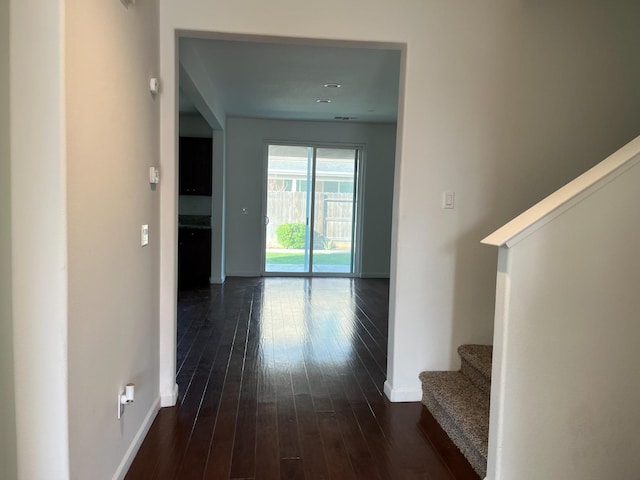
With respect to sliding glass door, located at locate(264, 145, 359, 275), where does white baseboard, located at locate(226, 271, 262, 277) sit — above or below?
below

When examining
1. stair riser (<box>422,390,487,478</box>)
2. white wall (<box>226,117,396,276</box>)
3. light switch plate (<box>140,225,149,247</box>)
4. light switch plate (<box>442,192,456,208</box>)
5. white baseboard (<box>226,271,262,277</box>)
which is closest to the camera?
stair riser (<box>422,390,487,478</box>)

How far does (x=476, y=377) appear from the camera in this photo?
2537mm

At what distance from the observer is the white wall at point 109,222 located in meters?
1.39

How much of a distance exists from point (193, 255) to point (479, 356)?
188 inches

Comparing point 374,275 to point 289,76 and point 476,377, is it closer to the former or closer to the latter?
point 289,76

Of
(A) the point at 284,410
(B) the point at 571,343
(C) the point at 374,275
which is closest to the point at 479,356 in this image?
(B) the point at 571,343

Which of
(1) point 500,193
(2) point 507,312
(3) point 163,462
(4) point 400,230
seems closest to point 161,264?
(3) point 163,462

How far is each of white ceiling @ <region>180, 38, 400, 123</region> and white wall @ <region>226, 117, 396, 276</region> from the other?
734 millimetres

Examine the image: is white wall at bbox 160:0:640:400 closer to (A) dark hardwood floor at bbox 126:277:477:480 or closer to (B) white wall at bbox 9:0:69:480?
(A) dark hardwood floor at bbox 126:277:477:480

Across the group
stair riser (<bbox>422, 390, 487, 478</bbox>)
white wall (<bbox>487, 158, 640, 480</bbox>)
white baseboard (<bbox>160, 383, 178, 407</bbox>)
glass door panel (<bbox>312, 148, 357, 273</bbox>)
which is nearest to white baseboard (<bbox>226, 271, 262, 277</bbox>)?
glass door panel (<bbox>312, 148, 357, 273</bbox>)

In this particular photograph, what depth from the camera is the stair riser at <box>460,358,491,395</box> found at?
7.98 feet

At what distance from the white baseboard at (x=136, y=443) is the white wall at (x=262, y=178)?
478 centimetres

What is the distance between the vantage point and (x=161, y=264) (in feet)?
8.26

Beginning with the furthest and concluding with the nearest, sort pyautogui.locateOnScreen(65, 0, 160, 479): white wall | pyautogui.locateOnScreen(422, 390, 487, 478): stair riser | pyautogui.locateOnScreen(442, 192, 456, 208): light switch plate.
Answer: pyautogui.locateOnScreen(442, 192, 456, 208): light switch plate
pyautogui.locateOnScreen(422, 390, 487, 478): stair riser
pyautogui.locateOnScreen(65, 0, 160, 479): white wall
